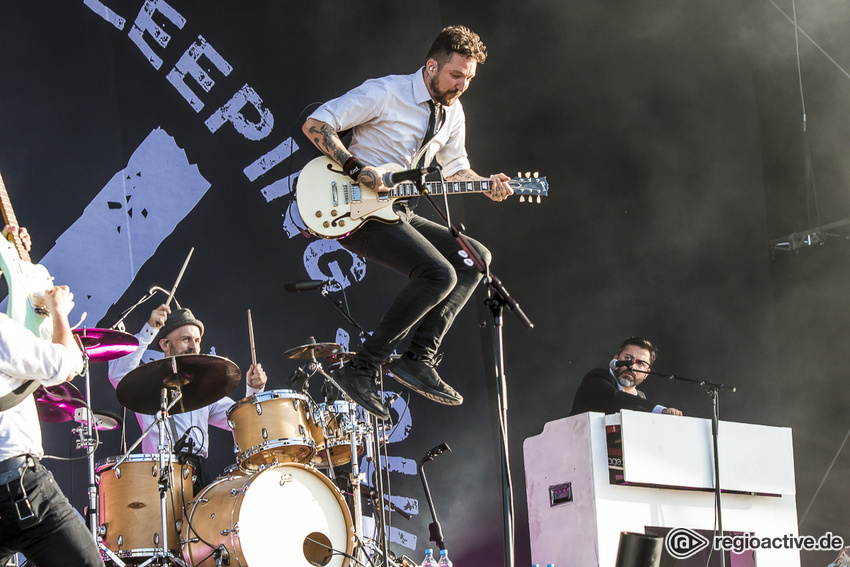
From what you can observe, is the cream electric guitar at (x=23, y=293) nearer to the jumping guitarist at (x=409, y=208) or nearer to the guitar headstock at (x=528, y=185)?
the jumping guitarist at (x=409, y=208)

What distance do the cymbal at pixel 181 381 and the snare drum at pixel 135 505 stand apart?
0.29m

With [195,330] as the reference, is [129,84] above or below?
above

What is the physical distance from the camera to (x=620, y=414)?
432cm

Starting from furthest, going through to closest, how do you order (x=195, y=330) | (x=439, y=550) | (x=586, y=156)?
1. (x=586, y=156)
2. (x=439, y=550)
3. (x=195, y=330)

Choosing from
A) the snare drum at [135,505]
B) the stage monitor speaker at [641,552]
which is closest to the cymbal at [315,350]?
the snare drum at [135,505]

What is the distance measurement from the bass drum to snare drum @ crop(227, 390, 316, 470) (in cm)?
15

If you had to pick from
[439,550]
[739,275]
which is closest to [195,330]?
[439,550]

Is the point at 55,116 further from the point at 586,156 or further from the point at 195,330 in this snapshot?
the point at 586,156

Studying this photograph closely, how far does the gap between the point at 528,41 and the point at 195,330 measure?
3.34 metres

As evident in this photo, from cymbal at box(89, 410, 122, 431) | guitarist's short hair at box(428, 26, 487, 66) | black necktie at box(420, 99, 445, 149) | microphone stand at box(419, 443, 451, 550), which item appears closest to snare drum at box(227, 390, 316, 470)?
cymbal at box(89, 410, 122, 431)

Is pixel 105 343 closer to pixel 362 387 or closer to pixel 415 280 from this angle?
pixel 362 387

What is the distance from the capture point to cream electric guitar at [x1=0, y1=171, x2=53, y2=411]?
3086mm

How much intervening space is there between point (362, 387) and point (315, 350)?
50.5 inches

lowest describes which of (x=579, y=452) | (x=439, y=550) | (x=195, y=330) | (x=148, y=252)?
(x=439, y=550)
